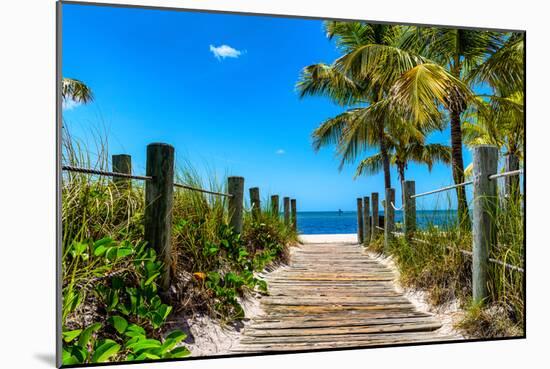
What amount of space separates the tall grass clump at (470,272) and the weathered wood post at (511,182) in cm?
3

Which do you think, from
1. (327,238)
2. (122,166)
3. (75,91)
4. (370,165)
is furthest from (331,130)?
(327,238)

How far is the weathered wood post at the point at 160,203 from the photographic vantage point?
2.53m

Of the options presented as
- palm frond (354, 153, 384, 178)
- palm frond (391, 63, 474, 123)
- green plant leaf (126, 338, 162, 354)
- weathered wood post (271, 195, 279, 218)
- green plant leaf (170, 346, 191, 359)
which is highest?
palm frond (391, 63, 474, 123)

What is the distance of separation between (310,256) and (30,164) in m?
3.73

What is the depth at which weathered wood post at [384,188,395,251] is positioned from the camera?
17.2 feet

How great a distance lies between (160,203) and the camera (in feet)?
8.45

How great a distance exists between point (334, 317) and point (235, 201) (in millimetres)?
1558

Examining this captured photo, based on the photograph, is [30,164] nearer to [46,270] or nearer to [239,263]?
[46,270]

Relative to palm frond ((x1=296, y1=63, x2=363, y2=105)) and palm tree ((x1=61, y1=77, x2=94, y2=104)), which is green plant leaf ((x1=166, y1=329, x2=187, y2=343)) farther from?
palm frond ((x1=296, y1=63, x2=363, y2=105))

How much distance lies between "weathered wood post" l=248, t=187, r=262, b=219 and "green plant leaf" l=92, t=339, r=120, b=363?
298cm

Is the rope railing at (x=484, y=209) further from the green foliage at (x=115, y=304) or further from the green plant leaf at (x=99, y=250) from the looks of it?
the green plant leaf at (x=99, y=250)

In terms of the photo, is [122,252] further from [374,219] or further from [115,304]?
[374,219]

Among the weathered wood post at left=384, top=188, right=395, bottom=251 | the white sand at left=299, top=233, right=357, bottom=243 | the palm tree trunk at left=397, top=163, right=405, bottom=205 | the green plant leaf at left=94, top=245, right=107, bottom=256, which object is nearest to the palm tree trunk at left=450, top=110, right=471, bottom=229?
the palm tree trunk at left=397, top=163, right=405, bottom=205
